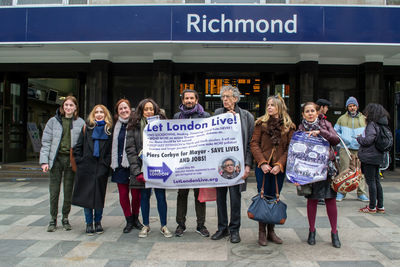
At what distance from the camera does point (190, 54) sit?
32.2ft

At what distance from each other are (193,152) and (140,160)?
74 cm

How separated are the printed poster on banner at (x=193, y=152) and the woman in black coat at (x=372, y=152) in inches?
102

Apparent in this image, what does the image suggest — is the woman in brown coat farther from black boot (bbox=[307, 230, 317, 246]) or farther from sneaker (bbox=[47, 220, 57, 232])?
sneaker (bbox=[47, 220, 57, 232])

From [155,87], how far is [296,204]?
536 cm

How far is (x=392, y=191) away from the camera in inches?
299

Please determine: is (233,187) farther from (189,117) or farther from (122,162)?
(122,162)

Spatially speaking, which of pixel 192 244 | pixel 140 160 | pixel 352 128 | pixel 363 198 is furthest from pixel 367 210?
pixel 140 160

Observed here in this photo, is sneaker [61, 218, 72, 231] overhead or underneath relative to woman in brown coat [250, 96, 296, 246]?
underneath

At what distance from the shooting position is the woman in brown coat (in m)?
4.20

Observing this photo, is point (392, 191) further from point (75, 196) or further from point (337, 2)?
point (75, 196)

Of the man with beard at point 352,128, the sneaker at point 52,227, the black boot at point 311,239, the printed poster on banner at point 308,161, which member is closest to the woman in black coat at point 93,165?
the sneaker at point 52,227

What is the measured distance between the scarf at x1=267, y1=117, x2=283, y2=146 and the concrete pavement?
4.28 feet

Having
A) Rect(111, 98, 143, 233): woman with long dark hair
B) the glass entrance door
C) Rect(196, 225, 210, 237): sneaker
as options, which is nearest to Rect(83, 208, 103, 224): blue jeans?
Rect(111, 98, 143, 233): woman with long dark hair

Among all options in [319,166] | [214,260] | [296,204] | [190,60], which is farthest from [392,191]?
[190,60]
